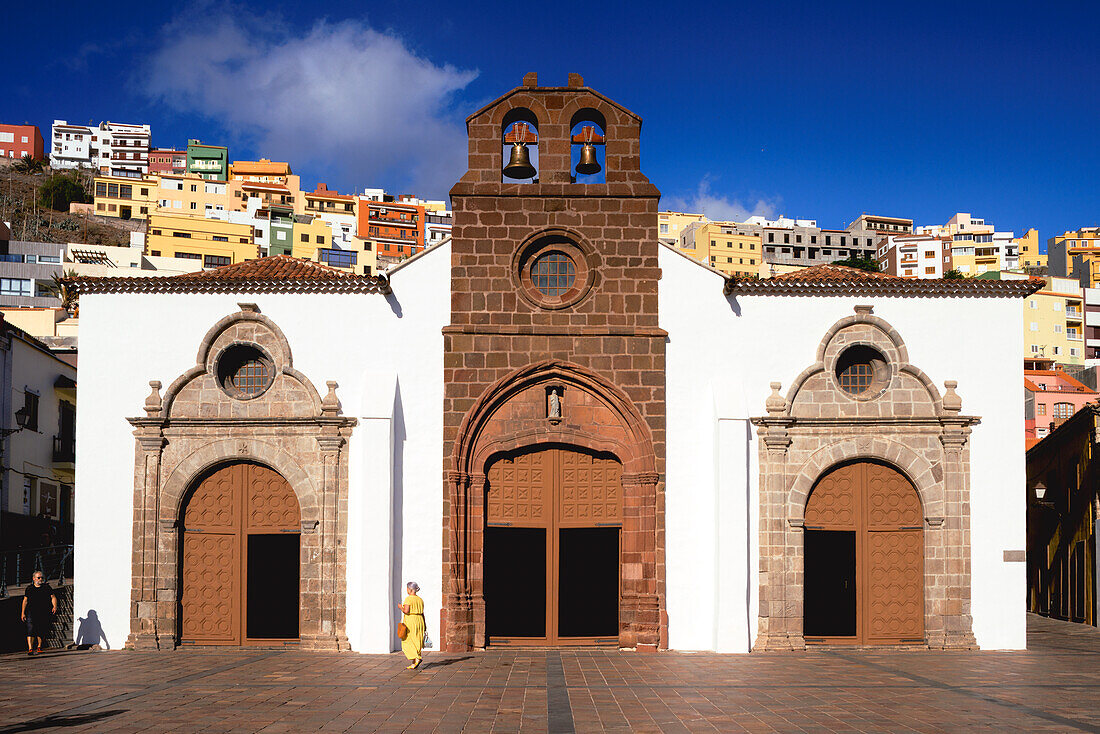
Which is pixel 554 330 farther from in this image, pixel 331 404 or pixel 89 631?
pixel 89 631

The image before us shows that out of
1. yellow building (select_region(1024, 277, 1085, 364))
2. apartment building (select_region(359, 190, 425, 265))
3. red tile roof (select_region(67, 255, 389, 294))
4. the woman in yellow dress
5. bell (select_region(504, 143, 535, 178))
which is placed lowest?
the woman in yellow dress

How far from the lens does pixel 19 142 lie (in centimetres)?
11412

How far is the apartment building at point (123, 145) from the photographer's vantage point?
127 m

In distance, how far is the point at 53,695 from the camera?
1282 cm

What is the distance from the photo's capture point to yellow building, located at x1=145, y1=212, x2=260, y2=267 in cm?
7638

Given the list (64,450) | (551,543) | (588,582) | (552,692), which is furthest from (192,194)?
(552,692)

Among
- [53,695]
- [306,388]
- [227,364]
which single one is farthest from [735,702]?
[227,364]

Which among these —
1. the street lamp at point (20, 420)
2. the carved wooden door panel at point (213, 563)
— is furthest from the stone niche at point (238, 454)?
the street lamp at point (20, 420)

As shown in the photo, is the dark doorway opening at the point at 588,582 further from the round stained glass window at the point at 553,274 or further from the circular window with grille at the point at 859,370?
the circular window with grille at the point at 859,370

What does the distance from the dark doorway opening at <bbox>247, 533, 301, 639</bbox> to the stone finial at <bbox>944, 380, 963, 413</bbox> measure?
11536 millimetres

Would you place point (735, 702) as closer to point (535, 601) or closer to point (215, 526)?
point (535, 601)

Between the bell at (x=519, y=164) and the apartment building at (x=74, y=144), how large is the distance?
12041 centimetres

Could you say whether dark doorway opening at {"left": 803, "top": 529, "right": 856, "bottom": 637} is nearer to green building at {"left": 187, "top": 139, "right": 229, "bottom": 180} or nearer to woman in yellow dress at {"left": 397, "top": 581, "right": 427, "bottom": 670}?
woman in yellow dress at {"left": 397, "top": 581, "right": 427, "bottom": 670}

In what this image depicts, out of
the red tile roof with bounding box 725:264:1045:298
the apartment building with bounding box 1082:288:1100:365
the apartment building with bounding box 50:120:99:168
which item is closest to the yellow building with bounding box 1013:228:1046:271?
the apartment building with bounding box 1082:288:1100:365
